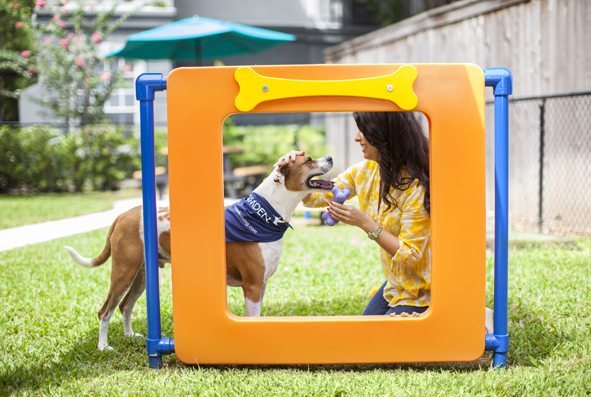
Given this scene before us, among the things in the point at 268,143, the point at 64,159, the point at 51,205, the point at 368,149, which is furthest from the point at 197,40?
the point at 368,149

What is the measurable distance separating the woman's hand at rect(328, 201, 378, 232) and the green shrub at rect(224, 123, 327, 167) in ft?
33.6

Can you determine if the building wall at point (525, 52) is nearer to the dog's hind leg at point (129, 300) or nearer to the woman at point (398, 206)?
the woman at point (398, 206)

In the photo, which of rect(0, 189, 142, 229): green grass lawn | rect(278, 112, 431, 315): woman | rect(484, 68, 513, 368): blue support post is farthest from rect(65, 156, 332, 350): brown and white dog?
rect(0, 189, 142, 229): green grass lawn

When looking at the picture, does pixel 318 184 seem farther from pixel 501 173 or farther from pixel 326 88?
A: pixel 501 173

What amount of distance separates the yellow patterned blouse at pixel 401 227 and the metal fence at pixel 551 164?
389 cm

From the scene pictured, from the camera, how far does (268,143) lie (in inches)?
556

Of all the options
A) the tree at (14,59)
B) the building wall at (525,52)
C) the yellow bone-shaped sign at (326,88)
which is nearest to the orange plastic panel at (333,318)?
the yellow bone-shaped sign at (326,88)

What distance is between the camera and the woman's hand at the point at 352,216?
3.43m

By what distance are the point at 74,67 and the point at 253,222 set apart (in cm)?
1333

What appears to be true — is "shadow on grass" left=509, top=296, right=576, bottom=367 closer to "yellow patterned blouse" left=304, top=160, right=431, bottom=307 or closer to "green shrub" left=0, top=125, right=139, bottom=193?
"yellow patterned blouse" left=304, top=160, right=431, bottom=307

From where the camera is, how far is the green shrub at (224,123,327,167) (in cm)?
1401

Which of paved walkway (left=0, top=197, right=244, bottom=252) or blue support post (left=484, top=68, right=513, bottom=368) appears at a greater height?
blue support post (left=484, top=68, right=513, bottom=368)

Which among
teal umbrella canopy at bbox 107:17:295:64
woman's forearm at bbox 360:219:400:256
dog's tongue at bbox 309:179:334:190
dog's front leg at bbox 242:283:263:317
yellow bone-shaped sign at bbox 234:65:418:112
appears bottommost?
dog's front leg at bbox 242:283:263:317

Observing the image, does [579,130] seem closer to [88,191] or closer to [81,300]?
[81,300]
